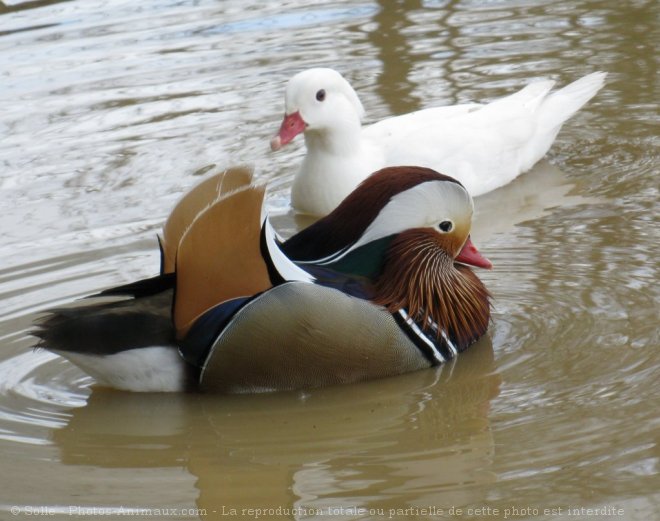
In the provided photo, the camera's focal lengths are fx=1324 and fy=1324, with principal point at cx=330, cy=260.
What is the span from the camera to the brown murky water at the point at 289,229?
430 cm

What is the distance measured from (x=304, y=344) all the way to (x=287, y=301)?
0.64ft

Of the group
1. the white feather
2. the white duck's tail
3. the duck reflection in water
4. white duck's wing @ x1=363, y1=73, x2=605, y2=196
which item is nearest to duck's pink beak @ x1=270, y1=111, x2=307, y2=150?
white duck's wing @ x1=363, y1=73, x2=605, y2=196

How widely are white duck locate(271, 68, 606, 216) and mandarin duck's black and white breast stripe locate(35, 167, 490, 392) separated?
2145 millimetres

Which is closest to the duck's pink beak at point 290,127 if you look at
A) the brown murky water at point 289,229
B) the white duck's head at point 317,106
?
the white duck's head at point 317,106

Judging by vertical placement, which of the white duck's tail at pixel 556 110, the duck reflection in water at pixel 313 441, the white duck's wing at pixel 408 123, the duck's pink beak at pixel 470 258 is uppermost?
the duck's pink beak at pixel 470 258

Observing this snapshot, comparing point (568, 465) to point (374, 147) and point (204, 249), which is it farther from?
point (374, 147)

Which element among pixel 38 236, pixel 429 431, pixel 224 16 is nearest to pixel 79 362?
pixel 429 431

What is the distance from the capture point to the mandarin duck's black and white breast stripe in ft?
15.9

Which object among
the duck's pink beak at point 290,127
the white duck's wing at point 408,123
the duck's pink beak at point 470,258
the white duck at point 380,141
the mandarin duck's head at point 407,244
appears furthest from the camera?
the white duck's wing at point 408,123

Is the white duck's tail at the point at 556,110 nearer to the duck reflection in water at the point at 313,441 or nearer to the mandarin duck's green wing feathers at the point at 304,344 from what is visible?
the duck reflection in water at the point at 313,441

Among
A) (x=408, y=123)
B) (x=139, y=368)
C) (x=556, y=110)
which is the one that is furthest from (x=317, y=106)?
(x=139, y=368)

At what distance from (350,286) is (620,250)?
70.3 inches

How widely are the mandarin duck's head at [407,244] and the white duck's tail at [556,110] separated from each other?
286 cm

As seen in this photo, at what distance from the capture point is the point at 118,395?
5207 millimetres
